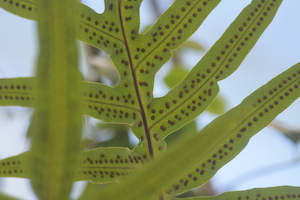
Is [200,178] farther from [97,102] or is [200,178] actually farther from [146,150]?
[97,102]

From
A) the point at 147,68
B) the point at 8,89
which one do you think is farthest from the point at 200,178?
the point at 8,89

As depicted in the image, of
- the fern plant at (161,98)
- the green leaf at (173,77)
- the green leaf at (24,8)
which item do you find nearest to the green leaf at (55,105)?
the fern plant at (161,98)

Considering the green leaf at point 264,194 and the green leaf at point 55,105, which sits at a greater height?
the green leaf at point 55,105

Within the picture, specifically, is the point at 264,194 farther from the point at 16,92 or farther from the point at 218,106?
the point at 218,106

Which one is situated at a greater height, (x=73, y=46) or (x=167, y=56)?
(x=167, y=56)

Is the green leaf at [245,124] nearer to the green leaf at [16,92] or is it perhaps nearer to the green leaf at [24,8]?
the green leaf at [16,92]

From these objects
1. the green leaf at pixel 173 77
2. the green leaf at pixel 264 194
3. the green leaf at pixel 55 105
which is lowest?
the green leaf at pixel 264 194

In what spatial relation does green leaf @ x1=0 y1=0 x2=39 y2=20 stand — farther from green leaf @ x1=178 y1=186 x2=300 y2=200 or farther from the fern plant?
green leaf @ x1=178 y1=186 x2=300 y2=200

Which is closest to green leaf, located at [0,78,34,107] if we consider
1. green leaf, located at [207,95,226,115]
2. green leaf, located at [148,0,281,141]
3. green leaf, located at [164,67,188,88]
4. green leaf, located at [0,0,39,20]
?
green leaf, located at [0,0,39,20]
